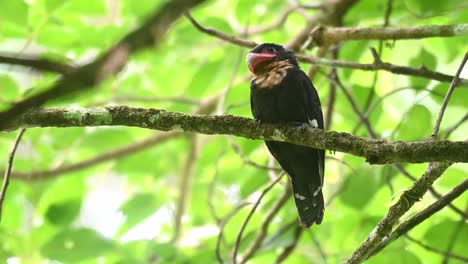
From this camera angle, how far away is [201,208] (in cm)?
463

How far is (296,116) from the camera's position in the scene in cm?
288

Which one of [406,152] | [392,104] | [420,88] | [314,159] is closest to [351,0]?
[392,104]

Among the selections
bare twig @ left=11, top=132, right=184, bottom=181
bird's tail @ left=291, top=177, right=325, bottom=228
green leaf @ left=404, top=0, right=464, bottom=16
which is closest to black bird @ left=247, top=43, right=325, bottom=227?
bird's tail @ left=291, top=177, right=325, bottom=228

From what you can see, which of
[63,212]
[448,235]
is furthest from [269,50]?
[63,212]

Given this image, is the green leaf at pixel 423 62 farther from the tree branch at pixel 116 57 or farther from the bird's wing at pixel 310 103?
the tree branch at pixel 116 57

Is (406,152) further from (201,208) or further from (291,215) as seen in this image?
(201,208)

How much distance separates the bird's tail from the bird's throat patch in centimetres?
45

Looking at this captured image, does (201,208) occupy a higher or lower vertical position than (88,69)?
higher

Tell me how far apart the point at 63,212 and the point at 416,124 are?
1.86 m

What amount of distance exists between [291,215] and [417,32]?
3.81 ft

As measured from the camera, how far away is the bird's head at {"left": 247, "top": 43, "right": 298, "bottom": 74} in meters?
3.18

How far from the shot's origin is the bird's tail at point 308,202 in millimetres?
2737

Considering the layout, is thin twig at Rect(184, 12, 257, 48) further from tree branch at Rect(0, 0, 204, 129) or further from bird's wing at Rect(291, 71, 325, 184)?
tree branch at Rect(0, 0, 204, 129)

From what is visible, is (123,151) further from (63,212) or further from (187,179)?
(63,212)
